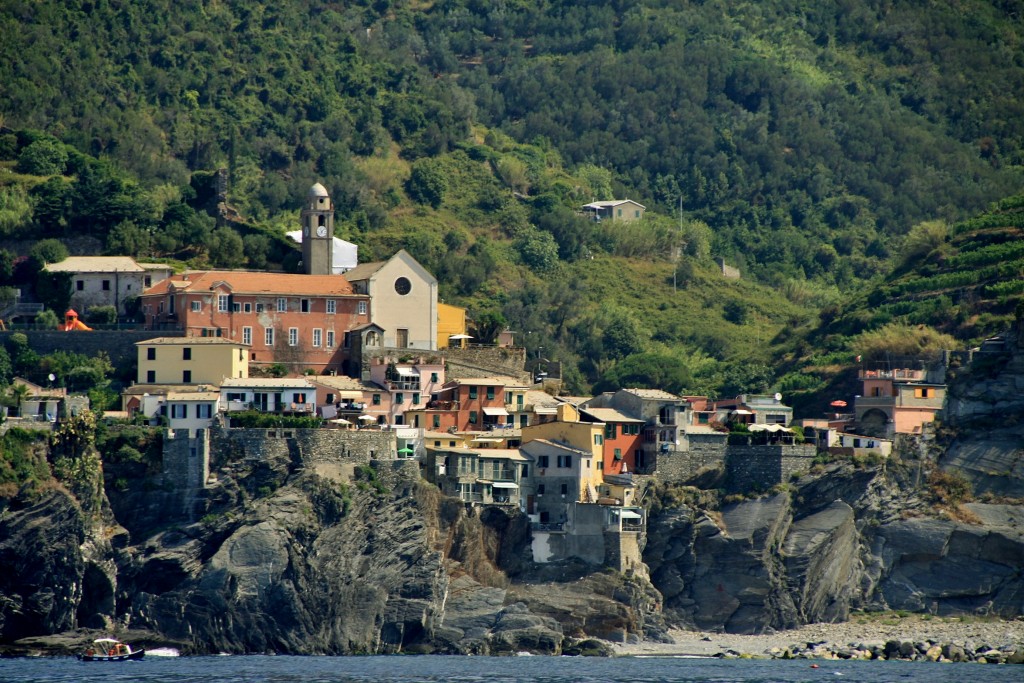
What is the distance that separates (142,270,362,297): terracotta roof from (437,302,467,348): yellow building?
26.9 ft

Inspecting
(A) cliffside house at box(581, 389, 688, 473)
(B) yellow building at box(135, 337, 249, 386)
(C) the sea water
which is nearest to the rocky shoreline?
(C) the sea water

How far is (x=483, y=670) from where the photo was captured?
104562mm

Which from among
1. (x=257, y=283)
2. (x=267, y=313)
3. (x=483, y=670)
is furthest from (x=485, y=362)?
(x=483, y=670)

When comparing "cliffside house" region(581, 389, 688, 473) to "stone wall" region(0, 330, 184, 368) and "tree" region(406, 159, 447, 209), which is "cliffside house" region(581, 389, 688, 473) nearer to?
"stone wall" region(0, 330, 184, 368)

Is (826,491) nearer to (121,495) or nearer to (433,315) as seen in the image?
(433,315)

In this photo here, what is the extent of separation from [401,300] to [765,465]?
77.4ft

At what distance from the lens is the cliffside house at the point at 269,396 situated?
11634 centimetres

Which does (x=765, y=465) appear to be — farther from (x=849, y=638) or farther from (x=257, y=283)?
(x=257, y=283)

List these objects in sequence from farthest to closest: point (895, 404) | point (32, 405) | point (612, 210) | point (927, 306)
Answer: point (612, 210) < point (927, 306) < point (895, 404) < point (32, 405)

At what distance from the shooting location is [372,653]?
366 ft

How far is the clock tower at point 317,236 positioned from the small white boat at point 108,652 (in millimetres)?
35571

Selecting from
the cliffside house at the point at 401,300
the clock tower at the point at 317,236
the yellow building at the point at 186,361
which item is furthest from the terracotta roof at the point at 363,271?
the yellow building at the point at 186,361

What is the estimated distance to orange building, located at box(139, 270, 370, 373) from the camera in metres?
126

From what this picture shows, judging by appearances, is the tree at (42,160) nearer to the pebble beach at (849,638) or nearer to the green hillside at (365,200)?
the green hillside at (365,200)
